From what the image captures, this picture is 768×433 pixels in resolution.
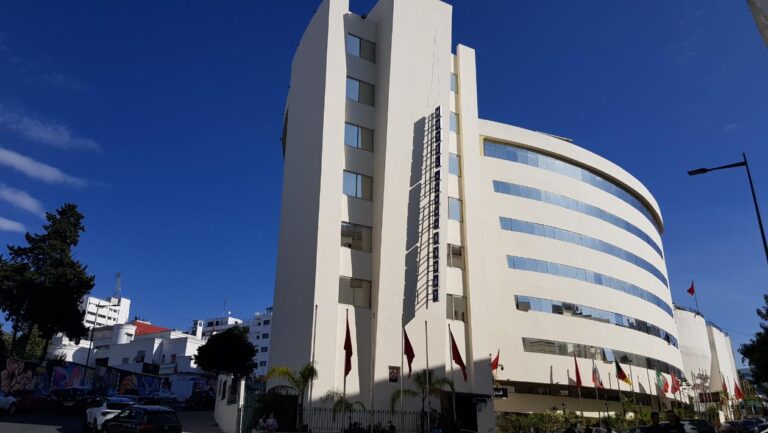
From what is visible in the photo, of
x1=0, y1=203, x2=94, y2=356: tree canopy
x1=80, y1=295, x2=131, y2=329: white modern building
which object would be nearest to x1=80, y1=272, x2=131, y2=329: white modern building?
x1=80, y1=295, x2=131, y2=329: white modern building

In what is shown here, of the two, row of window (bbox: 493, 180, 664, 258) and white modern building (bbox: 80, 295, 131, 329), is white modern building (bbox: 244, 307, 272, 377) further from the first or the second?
row of window (bbox: 493, 180, 664, 258)

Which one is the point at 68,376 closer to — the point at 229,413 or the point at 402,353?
the point at 229,413

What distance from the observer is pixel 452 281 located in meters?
35.8

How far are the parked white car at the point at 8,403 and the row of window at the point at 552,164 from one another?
36087 mm

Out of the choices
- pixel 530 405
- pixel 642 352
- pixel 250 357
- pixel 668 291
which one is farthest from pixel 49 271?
pixel 668 291

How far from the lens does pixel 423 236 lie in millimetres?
34281

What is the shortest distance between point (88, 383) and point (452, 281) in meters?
36.9

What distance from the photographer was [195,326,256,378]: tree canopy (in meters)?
66.4

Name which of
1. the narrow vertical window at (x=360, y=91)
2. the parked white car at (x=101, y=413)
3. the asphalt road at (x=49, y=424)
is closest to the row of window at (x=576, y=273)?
the narrow vertical window at (x=360, y=91)

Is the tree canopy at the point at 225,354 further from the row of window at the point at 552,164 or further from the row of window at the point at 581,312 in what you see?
the row of window at the point at 552,164

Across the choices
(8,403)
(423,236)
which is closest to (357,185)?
(423,236)

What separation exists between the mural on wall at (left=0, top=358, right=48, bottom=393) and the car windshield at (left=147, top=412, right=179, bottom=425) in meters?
28.3

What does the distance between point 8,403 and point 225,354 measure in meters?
34.3

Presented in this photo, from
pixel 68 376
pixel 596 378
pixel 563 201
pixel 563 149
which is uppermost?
pixel 563 149
